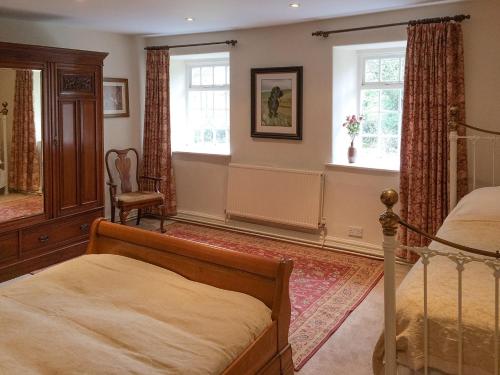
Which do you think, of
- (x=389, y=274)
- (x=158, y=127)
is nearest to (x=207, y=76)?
(x=158, y=127)

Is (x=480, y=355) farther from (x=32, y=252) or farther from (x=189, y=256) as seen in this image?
(x=32, y=252)

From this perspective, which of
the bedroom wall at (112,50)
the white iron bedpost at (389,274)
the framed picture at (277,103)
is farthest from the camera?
the framed picture at (277,103)

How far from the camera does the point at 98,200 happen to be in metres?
5.03

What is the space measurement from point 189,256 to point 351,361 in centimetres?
117

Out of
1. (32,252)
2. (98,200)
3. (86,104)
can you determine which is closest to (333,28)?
(86,104)

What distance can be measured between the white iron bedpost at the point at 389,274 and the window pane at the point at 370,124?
339cm

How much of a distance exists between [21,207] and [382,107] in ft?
11.8

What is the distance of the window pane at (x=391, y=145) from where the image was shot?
497cm

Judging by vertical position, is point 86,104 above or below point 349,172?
above

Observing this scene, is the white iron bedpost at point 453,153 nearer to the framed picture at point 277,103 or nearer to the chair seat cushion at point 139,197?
the framed picture at point 277,103

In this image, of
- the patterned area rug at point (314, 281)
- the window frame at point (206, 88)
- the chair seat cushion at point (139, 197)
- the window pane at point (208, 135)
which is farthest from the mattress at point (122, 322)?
the window pane at point (208, 135)

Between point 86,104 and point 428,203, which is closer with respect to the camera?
point 428,203

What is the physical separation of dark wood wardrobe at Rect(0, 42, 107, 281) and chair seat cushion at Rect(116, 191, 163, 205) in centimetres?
34

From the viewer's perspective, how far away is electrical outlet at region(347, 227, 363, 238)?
16.1ft
